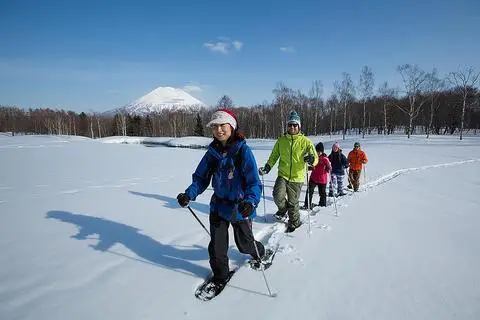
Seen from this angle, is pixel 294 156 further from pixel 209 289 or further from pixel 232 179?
pixel 209 289

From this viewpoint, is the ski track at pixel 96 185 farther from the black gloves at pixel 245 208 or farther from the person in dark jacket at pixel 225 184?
the black gloves at pixel 245 208

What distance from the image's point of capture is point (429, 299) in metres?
3.17

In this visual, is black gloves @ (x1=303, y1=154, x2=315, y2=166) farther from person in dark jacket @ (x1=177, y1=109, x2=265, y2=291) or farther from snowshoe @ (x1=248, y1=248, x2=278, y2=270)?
person in dark jacket @ (x1=177, y1=109, x2=265, y2=291)

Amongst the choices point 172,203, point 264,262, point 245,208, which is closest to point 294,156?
point 264,262

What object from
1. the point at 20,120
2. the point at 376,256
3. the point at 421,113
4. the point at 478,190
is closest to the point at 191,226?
the point at 376,256

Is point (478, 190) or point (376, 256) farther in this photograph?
point (478, 190)

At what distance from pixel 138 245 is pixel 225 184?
89.1 inches

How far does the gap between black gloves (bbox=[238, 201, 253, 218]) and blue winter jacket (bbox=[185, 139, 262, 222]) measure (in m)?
0.13

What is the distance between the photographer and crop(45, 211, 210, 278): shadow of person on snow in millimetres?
4062

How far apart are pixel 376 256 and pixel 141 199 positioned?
6.15 meters

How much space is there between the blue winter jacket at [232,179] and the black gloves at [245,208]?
0.13 meters

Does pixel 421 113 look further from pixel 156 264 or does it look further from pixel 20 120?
pixel 20 120

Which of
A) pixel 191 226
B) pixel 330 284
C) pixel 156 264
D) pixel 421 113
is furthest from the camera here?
pixel 421 113

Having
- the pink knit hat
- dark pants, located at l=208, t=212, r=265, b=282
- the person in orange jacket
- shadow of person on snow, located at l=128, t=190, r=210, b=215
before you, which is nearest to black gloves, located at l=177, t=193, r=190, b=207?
dark pants, located at l=208, t=212, r=265, b=282
